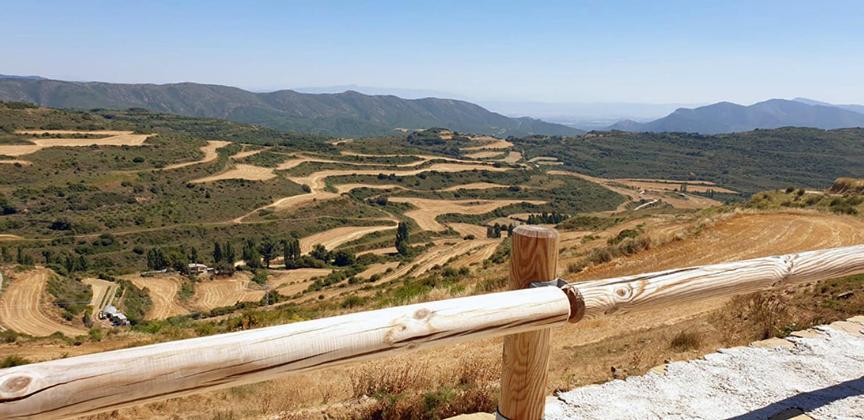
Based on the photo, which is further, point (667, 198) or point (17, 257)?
point (667, 198)

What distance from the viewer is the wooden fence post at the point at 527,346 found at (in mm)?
2207

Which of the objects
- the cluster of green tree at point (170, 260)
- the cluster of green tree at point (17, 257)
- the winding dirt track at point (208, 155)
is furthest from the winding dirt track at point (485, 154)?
the cluster of green tree at point (17, 257)

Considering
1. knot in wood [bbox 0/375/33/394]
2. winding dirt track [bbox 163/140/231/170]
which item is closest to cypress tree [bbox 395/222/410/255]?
winding dirt track [bbox 163/140/231/170]

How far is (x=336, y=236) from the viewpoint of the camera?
66812 millimetres

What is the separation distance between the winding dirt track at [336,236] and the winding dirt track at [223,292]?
1329 centimetres

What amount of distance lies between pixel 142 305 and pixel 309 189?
151 ft

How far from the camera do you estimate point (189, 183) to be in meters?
74.8

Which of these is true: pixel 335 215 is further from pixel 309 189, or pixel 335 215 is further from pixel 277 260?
pixel 277 260

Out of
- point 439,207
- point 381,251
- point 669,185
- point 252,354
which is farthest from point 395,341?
point 669,185

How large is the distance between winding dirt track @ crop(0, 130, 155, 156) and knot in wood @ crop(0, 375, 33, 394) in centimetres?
8965

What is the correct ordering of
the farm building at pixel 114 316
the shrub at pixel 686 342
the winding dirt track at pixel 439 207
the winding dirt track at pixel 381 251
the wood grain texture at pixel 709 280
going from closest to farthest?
1. the wood grain texture at pixel 709 280
2. the shrub at pixel 686 342
3. the farm building at pixel 114 316
4. the winding dirt track at pixel 381 251
5. the winding dirt track at pixel 439 207

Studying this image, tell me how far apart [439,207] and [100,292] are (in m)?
52.3

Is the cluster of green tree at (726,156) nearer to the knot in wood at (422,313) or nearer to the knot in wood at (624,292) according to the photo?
the knot in wood at (624,292)

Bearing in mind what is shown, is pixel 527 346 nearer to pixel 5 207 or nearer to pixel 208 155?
pixel 5 207
